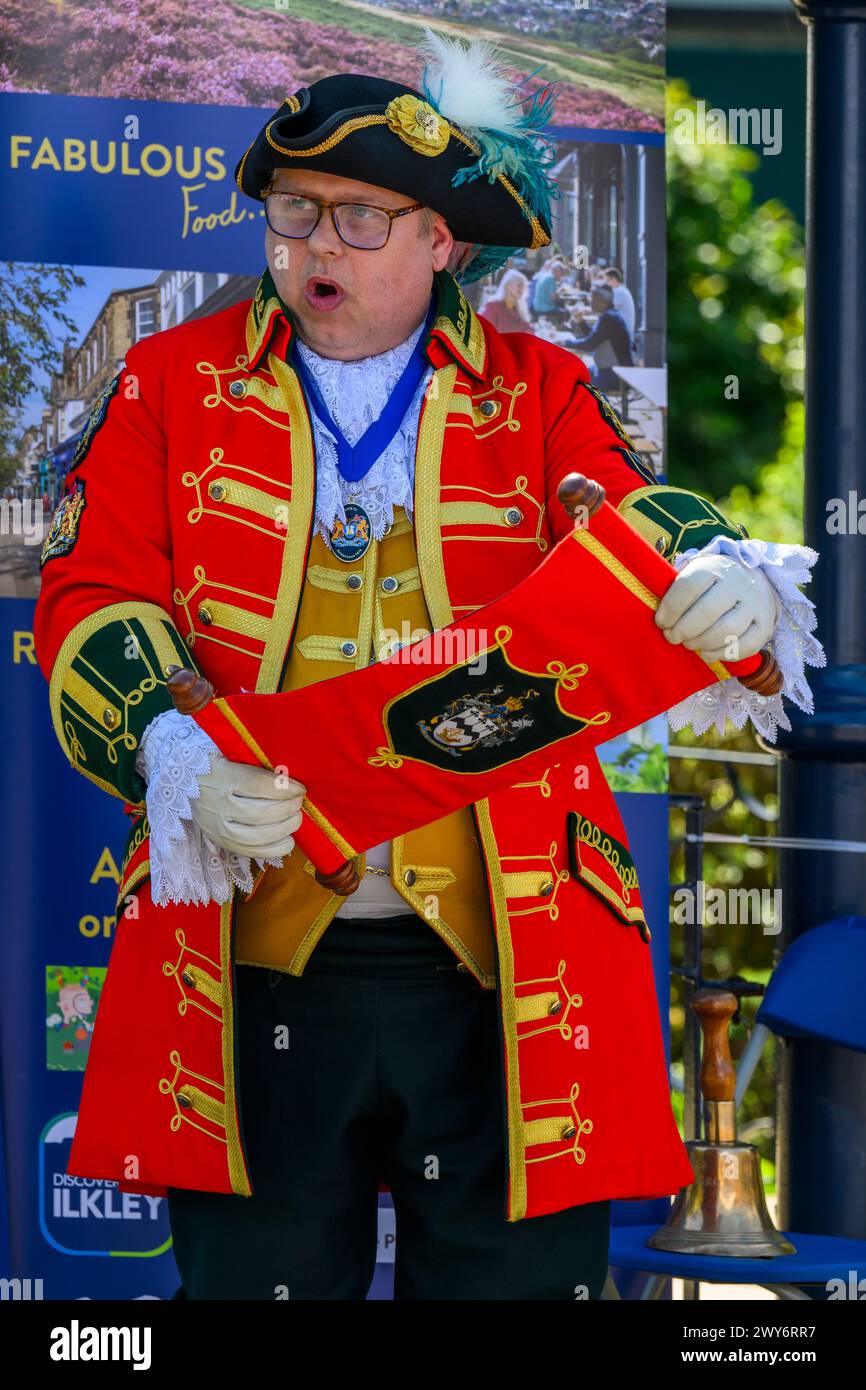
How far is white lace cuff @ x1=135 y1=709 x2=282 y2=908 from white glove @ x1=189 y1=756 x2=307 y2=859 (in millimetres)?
16

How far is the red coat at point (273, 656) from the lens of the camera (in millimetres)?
2525

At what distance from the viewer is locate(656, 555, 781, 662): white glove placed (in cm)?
226

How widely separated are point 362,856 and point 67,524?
57 centimetres

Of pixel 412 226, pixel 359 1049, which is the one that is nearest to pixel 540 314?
pixel 412 226

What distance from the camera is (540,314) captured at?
370 centimetres

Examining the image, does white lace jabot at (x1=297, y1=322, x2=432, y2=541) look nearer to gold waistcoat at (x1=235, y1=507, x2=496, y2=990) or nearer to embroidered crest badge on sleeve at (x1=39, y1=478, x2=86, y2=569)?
gold waistcoat at (x1=235, y1=507, x2=496, y2=990)

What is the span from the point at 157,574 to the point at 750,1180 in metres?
1.57

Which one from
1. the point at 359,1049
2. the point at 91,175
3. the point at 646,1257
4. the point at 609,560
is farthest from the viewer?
the point at 91,175

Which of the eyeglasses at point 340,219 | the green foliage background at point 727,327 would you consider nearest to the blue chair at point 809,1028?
the eyeglasses at point 340,219

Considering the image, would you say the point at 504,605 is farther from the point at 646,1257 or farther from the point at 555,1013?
the point at 646,1257

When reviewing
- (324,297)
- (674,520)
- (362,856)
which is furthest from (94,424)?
(674,520)

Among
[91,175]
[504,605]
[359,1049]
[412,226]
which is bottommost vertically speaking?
[359,1049]

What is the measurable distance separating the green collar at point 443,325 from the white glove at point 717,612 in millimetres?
552
